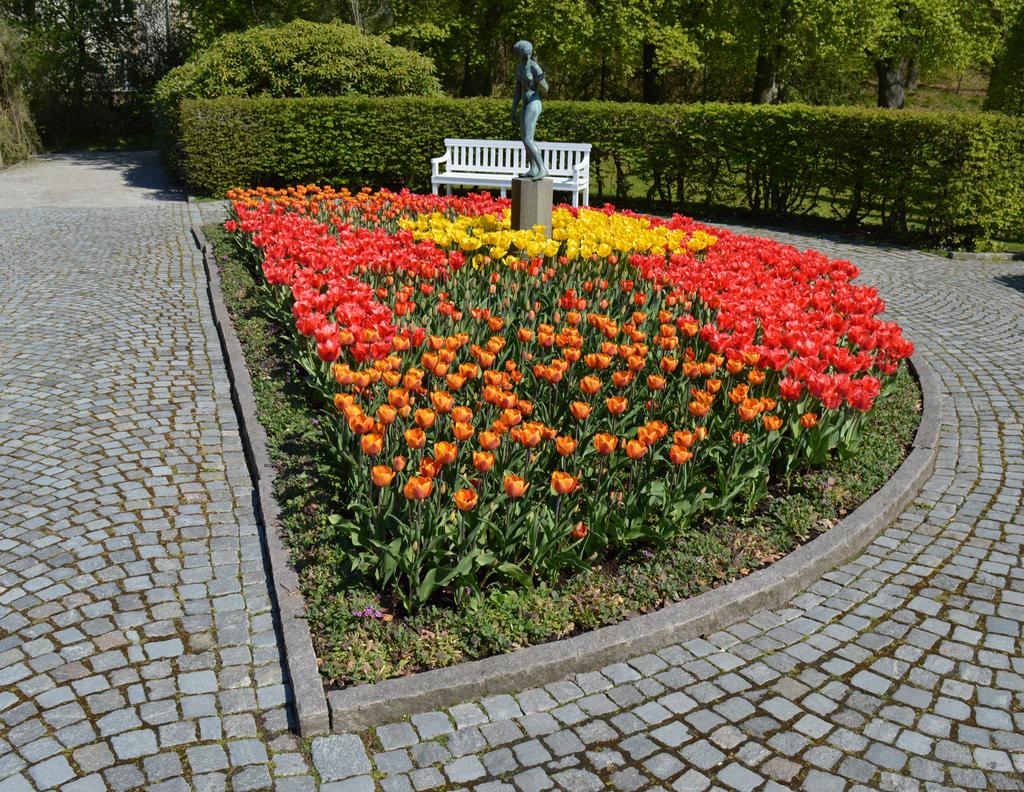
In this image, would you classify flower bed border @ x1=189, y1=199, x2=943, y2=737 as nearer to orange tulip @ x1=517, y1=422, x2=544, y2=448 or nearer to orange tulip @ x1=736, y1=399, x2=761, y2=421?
orange tulip @ x1=736, y1=399, x2=761, y2=421

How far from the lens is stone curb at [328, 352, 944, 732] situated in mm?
3293

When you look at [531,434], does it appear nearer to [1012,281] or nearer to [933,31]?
[1012,281]

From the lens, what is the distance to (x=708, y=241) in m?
8.31

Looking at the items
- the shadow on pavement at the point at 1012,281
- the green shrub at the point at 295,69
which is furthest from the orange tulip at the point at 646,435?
the green shrub at the point at 295,69

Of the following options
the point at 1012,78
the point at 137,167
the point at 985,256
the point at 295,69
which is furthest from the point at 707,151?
the point at 137,167

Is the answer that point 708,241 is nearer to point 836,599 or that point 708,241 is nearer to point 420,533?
point 836,599

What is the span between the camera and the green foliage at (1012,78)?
737 inches

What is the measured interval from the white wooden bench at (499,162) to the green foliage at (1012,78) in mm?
10391

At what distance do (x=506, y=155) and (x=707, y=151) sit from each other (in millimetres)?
3356

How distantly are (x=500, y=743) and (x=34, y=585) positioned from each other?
2338 mm

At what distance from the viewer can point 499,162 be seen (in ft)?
48.7

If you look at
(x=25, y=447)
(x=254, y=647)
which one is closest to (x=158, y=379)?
(x=25, y=447)

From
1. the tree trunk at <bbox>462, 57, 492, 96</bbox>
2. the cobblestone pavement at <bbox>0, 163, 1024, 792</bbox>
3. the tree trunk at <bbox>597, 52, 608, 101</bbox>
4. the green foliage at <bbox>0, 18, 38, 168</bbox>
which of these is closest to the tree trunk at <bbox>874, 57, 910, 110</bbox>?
the tree trunk at <bbox>597, 52, 608, 101</bbox>

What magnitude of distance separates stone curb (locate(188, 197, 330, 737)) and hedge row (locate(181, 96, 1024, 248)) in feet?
30.2
